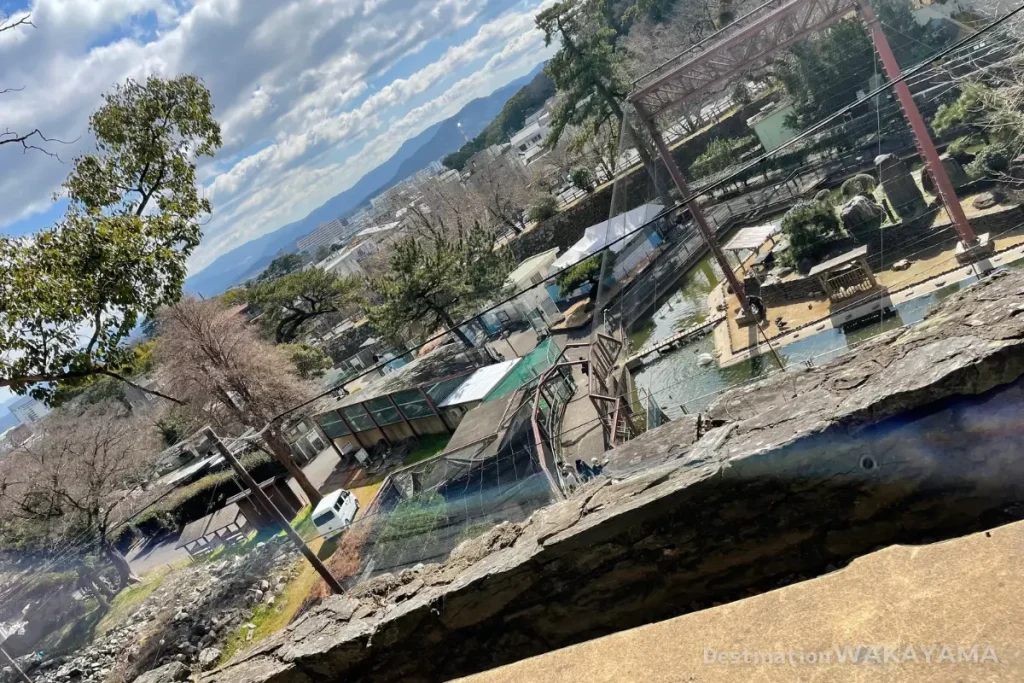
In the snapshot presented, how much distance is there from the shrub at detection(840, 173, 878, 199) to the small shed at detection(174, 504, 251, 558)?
19.9 metres

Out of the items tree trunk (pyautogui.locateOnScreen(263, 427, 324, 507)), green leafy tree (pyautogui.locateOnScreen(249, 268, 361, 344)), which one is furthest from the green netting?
green leafy tree (pyautogui.locateOnScreen(249, 268, 361, 344))

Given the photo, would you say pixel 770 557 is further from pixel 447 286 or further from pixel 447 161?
pixel 447 161

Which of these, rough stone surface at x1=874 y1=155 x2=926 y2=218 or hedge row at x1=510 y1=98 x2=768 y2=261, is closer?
rough stone surface at x1=874 y1=155 x2=926 y2=218

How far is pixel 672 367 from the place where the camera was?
1559cm

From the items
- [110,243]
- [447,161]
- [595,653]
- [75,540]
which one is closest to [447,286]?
[75,540]

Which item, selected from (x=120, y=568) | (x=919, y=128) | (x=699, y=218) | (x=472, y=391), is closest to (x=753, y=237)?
(x=699, y=218)

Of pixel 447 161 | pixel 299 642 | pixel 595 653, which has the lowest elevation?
pixel 595 653

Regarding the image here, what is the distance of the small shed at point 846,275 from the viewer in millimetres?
12516

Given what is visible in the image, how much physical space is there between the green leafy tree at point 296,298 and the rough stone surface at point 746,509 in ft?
104

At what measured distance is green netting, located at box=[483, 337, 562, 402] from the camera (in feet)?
54.9

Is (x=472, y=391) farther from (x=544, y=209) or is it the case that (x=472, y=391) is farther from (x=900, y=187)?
(x=544, y=209)

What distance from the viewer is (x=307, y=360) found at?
1133 inches

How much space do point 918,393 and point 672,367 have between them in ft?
43.0

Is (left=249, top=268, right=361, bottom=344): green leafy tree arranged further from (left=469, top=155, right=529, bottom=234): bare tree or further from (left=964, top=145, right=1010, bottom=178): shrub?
(left=964, top=145, right=1010, bottom=178): shrub
